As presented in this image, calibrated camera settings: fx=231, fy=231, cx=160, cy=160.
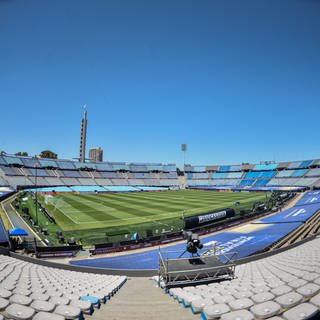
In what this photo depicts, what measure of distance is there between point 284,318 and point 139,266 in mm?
16152

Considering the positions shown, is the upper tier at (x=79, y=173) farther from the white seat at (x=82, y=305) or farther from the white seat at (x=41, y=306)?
the white seat at (x=41, y=306)

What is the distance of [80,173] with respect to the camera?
339 feet

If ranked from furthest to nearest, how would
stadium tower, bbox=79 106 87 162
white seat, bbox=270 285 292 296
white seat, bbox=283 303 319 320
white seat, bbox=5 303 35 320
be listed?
stadium tower, bbox=79 106 87 162 < white seat, bbox=270 285 292 296 < white seat, bbox=5 303 35 320 < white seat, bbox=283 303 319 320

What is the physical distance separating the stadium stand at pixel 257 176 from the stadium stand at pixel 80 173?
13.9 meters

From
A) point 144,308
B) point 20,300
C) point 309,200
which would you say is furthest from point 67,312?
point 309,200

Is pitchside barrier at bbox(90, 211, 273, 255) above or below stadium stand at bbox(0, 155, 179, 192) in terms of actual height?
below

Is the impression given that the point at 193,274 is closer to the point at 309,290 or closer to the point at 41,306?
the point at 309,290

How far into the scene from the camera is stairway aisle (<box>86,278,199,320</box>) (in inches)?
286

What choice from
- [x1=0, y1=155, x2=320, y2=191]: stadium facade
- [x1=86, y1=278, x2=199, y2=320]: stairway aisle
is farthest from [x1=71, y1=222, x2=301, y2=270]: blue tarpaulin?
[x1=0, y1=155, x2=320, y2=191]: stadium facade

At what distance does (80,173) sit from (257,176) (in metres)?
80.3

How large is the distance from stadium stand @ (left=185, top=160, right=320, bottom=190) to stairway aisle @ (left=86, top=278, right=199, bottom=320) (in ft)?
270

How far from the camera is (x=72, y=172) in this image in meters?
102

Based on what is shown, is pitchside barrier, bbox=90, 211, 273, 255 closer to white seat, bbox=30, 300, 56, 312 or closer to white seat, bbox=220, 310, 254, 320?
white seat, bbox=30, 300, 56, 312

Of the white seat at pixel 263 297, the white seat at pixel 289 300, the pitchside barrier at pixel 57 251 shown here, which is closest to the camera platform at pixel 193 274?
the white seat at pixel 263 297
